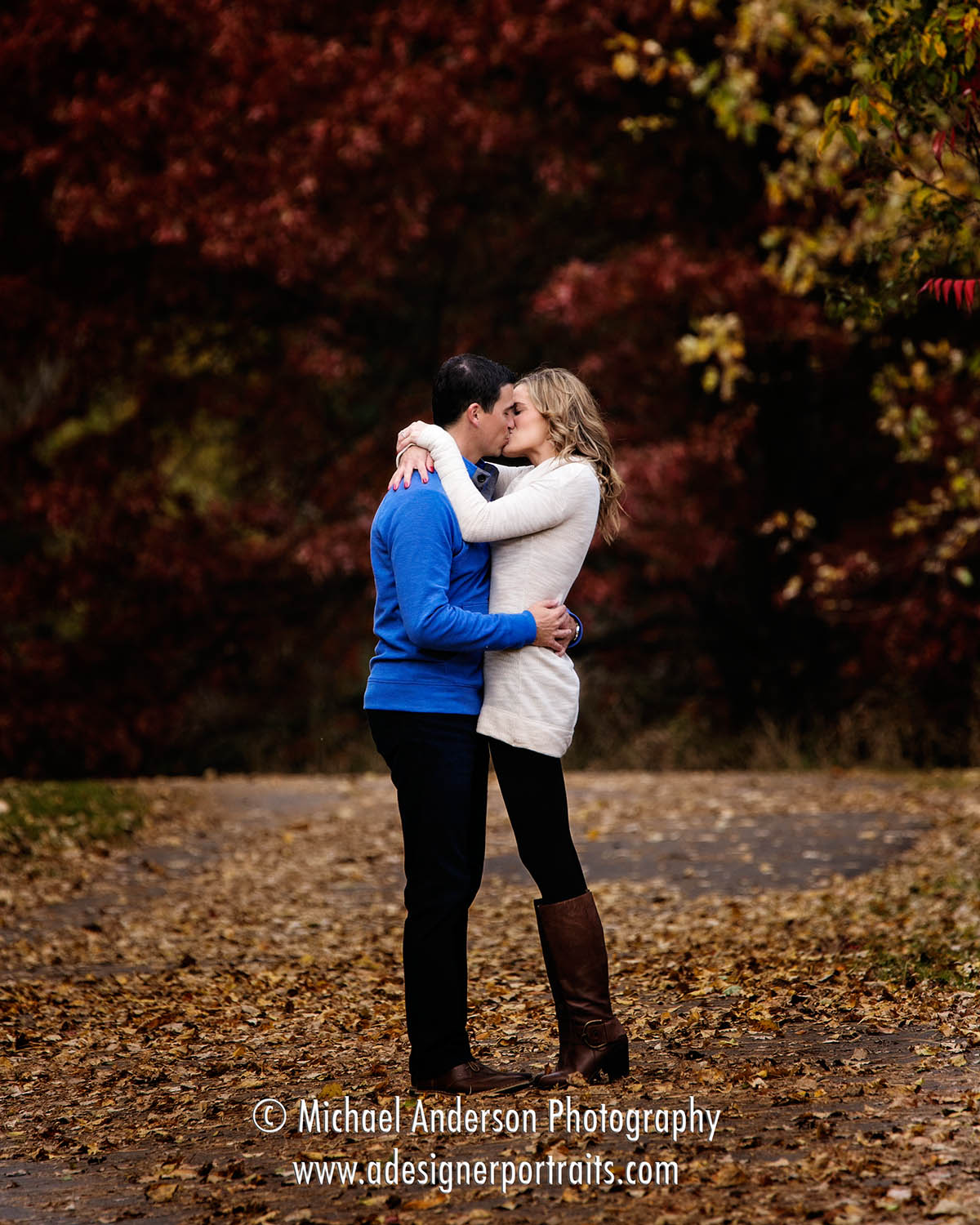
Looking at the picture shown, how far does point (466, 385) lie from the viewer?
15.2ft

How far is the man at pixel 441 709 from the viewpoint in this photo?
4488mm

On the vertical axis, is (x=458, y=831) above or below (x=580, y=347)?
below

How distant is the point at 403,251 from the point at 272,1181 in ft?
41.1

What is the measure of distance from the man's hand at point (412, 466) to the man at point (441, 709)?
0.03 metres

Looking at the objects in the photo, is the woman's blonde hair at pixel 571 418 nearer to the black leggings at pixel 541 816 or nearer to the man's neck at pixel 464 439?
the man's neck at pixel 464 439

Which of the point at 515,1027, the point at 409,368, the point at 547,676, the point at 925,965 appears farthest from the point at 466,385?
the point at 409,368

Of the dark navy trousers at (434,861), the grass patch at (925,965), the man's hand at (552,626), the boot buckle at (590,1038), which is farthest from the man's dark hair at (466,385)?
the grass patch at (925,965)

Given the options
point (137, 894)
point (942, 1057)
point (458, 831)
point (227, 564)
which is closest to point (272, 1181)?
point (458, 831)

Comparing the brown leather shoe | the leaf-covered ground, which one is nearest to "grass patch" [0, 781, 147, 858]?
the leaf-covered ground

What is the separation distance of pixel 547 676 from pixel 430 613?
0.42 metres

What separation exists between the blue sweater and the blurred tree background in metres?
8.37

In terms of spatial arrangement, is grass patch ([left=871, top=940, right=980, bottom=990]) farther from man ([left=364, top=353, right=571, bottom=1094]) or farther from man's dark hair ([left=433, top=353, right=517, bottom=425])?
man's dark hair ([left=433, top=353, right=517, bottom=425])

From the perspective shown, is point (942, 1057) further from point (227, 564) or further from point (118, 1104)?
point (227, 564)

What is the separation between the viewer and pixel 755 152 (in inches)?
590
